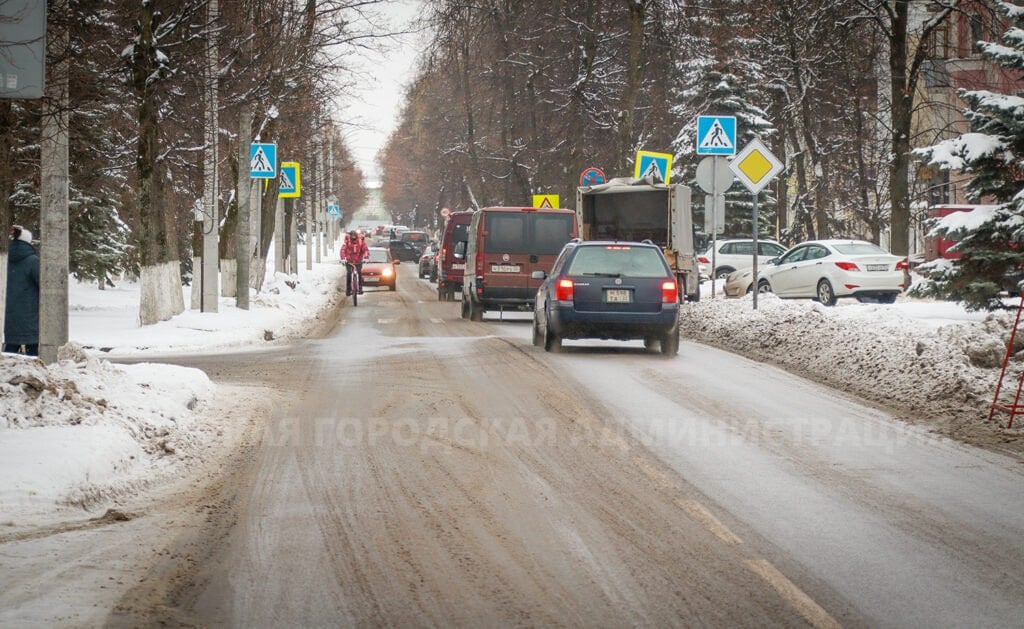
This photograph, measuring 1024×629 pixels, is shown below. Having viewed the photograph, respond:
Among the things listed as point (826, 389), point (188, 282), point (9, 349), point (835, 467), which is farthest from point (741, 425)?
point (188, 282)

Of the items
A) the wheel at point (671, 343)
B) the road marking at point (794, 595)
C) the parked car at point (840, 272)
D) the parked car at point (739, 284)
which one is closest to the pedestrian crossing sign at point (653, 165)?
the parked car at point (739, 284)

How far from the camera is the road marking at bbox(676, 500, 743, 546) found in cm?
695

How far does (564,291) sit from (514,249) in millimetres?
8834

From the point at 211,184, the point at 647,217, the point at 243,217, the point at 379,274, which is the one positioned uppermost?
the point at 211,184

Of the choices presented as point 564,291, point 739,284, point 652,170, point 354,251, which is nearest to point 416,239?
point 354,251

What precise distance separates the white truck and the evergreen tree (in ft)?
38.3

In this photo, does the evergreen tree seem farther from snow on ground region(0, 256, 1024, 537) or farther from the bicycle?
the bicycle

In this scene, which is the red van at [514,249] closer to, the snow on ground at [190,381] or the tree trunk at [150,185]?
the snow on ground at [190,381]

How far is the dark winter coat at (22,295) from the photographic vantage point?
1532 cm

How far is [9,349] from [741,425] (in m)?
9.54

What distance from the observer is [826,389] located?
45.8ft

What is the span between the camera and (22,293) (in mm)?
15344

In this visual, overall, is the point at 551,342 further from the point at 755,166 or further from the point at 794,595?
the point at 794,595

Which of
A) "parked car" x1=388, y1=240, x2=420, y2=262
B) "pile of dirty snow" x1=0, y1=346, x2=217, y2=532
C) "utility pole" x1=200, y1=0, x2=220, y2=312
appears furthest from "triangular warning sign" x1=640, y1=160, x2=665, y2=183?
"parked car" x1=388, y1=240, x2=420, y2=262
